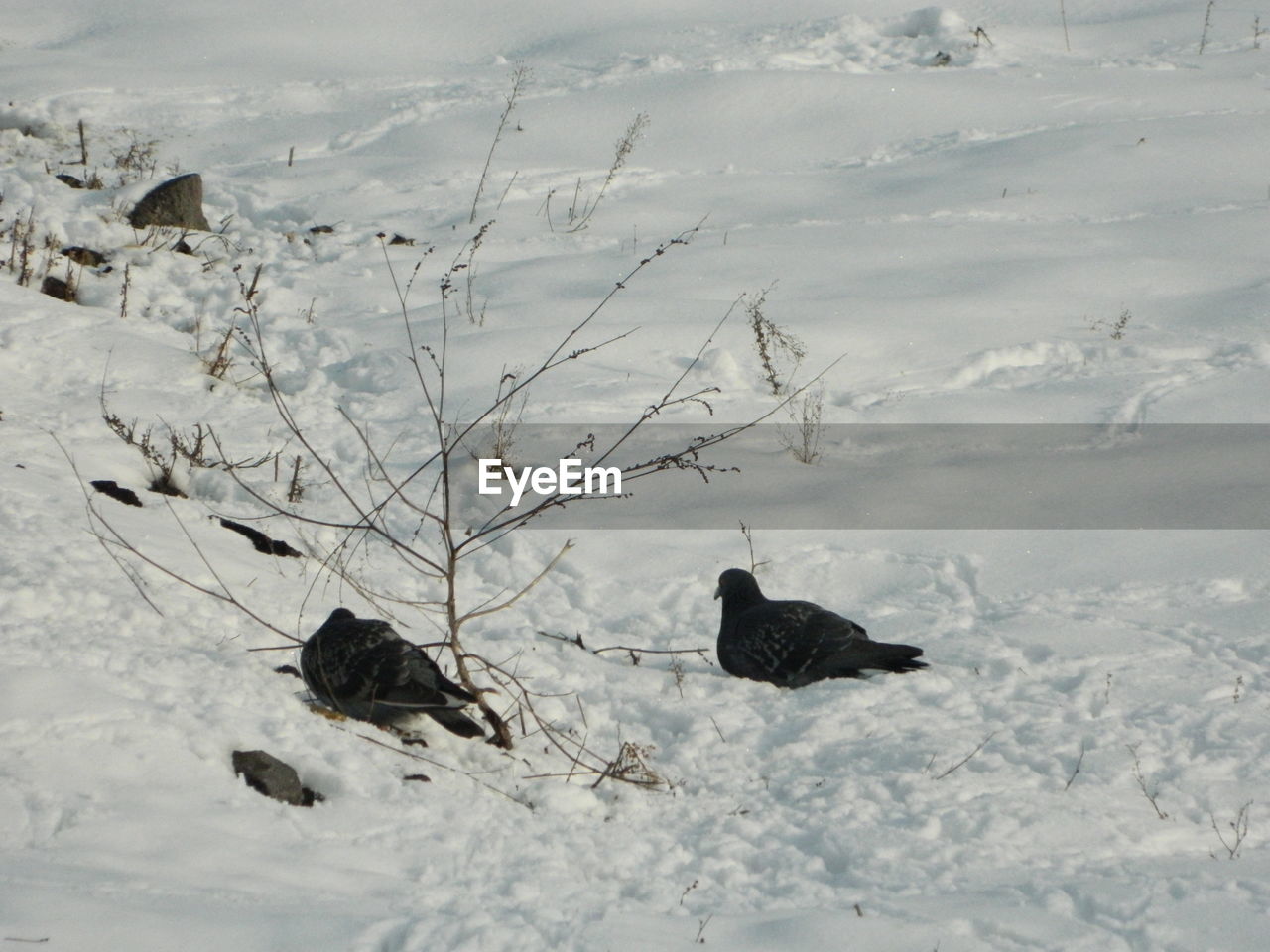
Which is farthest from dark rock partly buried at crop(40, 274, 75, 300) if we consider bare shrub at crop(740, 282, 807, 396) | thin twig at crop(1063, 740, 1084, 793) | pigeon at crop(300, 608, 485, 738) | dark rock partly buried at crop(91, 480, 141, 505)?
thin twig at crop(1063, 740, 1084, 793)

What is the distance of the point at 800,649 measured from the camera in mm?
4191

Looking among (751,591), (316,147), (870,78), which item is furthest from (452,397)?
(870,78)

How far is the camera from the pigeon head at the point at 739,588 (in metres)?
4.50

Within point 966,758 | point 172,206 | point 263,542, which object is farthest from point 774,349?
point 172,206

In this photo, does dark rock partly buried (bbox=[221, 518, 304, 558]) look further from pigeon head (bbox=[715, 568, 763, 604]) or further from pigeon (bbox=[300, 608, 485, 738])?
pigeon head (bbox=[715, 568, 763, 604])

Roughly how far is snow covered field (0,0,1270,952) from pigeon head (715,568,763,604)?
277 millimetres

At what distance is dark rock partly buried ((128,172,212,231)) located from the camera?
8.70 meters

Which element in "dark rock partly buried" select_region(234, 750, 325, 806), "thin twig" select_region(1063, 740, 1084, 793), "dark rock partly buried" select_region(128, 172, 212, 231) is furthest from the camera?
"dark rock partly buried" select_region(128, 172, 212, 231)

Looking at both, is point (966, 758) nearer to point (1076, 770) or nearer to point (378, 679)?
point (1076, 770)

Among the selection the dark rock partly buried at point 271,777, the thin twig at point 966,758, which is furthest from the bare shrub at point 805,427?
the dark rock partly buried at point 271,777

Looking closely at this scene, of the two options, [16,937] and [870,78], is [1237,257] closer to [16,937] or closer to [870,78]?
[870,78]

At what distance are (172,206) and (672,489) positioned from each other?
496 centimetres

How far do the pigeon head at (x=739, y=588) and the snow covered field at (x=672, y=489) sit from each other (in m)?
0.28

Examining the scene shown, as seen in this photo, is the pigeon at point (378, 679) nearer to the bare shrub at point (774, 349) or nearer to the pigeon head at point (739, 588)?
the pigeon head at point (739, 588)
